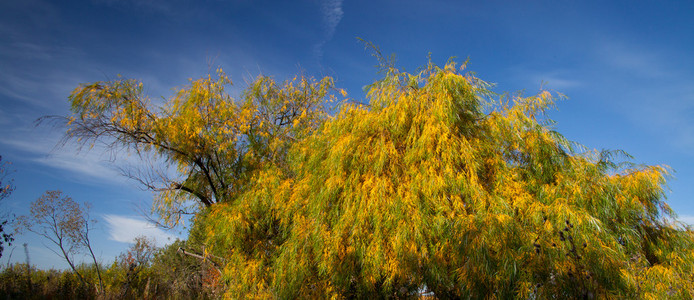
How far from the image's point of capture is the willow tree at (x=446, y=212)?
15.6 feet

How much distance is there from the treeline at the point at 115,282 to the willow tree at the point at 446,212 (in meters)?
2.04

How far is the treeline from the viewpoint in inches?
300

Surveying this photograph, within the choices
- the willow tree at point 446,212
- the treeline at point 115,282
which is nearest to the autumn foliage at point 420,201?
the willow tree at point 446,212

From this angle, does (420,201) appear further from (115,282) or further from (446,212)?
(115,282)

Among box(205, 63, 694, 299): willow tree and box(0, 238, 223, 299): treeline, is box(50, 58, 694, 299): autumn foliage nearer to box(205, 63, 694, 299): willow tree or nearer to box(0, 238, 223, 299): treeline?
box(205, 63, 694, 299): willow tree

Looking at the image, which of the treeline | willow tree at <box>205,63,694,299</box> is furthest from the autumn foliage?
the treeline

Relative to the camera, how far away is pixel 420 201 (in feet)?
17.4

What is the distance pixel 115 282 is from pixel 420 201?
10.4 metres

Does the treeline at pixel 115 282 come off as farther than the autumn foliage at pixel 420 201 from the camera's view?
Yes

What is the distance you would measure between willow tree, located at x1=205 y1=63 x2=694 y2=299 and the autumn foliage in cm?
2

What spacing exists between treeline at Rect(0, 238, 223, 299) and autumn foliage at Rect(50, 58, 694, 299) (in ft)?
5.34

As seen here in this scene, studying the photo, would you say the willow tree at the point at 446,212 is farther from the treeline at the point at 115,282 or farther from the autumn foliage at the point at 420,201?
the treeline at the point at 115,282

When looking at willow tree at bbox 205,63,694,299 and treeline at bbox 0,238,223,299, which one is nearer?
willow tree at bbox 205,63,694,299

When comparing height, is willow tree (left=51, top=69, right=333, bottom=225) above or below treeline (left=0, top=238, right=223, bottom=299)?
above
